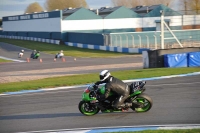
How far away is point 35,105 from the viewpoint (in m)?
15.0

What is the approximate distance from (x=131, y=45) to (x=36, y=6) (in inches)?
2825

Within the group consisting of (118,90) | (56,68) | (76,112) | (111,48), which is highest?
(111,48)

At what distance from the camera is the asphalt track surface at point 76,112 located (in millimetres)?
11055

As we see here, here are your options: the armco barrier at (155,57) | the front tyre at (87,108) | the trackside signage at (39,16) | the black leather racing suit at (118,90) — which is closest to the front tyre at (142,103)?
the black leather racing suit at (118,90)

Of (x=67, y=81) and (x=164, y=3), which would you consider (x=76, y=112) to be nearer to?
(x=67, y=81)

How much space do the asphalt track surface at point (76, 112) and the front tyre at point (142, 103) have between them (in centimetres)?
18

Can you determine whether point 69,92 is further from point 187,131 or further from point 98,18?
point 98,18

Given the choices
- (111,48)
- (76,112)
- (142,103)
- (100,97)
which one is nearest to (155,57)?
(76,112)

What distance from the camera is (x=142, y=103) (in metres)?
12.1

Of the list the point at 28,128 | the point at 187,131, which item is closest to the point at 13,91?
the point at 28,128

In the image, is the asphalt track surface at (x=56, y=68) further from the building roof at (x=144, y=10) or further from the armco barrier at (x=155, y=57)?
the building roof at (x=144, y=10)

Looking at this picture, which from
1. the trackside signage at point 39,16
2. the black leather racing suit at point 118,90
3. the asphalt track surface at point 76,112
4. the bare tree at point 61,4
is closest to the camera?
the asphalt track surface at point 76,112

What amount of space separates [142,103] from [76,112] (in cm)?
225

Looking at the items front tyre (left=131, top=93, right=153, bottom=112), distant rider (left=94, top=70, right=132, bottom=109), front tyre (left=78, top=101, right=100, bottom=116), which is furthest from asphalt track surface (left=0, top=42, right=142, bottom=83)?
front tyre (left=131, top=93, right=153, bottom=112)
